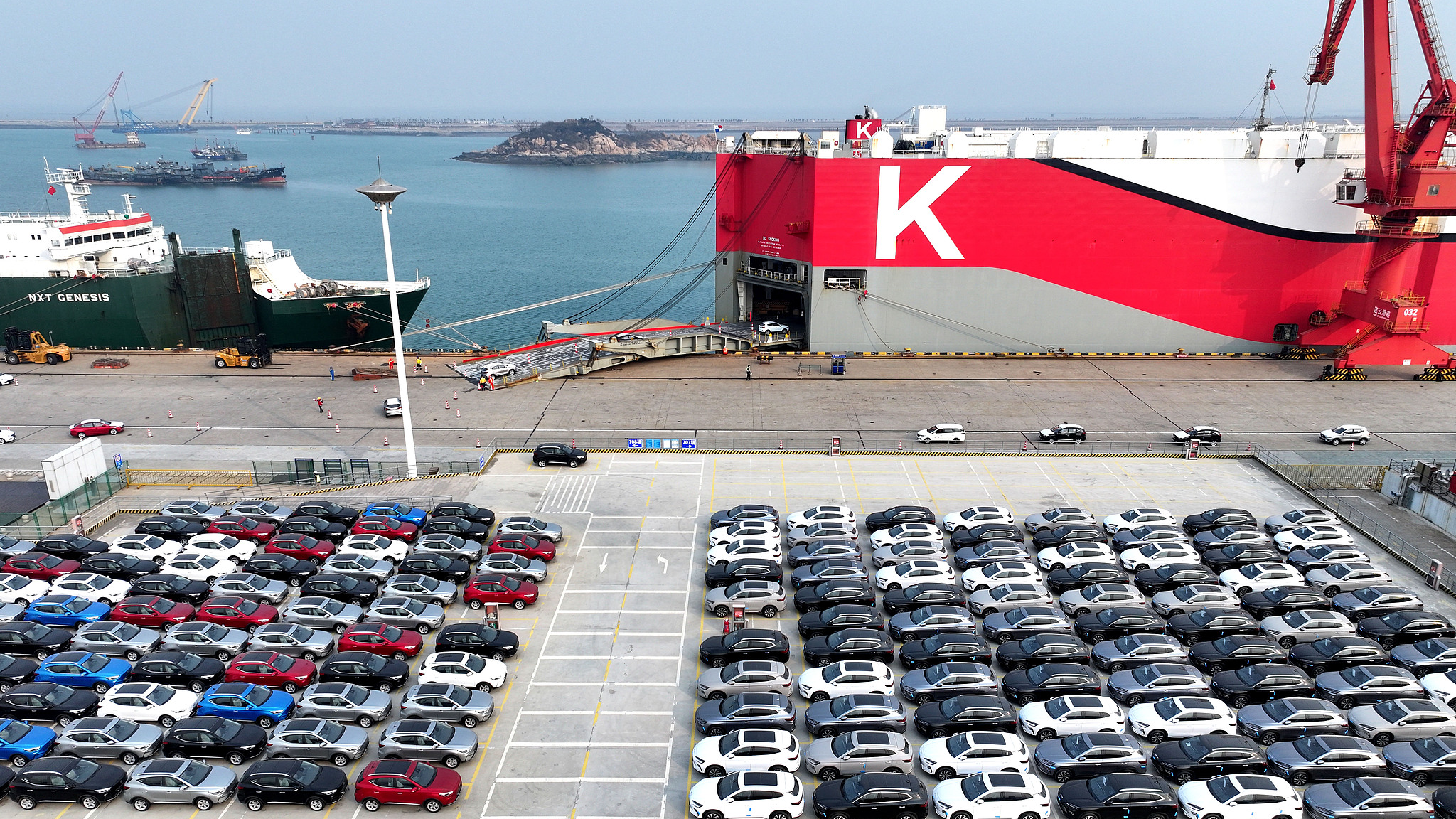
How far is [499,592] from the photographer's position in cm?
2933

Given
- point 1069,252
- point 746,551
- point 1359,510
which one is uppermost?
point 1069,252

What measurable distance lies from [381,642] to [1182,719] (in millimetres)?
21904

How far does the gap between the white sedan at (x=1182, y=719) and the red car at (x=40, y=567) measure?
111ft

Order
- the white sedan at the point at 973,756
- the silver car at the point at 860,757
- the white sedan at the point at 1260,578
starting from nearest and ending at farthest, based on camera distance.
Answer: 1. the white sedan at the point at 973,756
2. the silver car at the point at 860,757
3. the white sedan at the point at 1260,578

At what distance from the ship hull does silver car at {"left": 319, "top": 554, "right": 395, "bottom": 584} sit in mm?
37467

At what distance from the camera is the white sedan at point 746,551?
104ft

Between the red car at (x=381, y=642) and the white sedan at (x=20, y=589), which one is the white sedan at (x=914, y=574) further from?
the white sedan at (x=20, y=589)

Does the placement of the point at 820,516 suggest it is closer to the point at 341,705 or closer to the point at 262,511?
the point at 341,705

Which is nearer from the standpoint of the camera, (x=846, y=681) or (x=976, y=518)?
(x=846, y=681)

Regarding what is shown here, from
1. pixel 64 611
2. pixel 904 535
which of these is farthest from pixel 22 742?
pixel 904 535

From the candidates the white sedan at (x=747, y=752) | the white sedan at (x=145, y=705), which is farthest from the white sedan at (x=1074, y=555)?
the white sedan at (x=145, y=705)

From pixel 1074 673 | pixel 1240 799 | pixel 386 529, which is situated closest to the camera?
pixel 1240 799

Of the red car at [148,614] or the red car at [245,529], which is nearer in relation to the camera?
the red car at [148,614]

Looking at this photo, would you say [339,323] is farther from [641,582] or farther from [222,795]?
[222,795]
